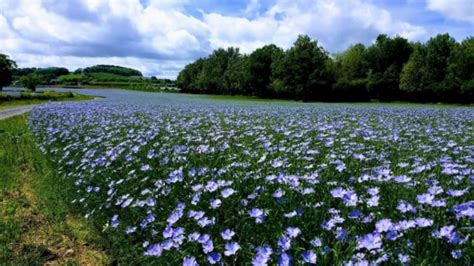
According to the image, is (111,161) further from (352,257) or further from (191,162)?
(352,257)

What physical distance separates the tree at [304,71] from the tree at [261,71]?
6.74 m

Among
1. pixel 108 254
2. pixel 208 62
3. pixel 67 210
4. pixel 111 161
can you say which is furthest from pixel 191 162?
pixel 208 62

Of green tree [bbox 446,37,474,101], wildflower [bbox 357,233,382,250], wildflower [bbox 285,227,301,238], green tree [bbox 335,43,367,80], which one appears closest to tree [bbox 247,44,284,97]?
green tree [bbox 335,43,367,80]

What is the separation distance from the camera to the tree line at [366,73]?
142 ft

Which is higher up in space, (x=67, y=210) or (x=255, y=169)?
(x=255, y=169)

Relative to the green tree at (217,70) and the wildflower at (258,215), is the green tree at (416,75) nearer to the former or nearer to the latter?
the green tree at (217,70)

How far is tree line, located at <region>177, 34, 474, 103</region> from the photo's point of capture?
4334 centimetres

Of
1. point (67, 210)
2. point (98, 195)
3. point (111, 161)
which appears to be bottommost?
point (67, 210)

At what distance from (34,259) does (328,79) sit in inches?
2011

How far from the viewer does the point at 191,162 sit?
4.71m

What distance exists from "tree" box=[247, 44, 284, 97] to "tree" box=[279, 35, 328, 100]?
6.74 meters

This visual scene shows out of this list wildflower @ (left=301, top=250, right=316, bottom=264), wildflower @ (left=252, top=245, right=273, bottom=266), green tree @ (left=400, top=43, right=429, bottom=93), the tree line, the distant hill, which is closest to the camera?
wildflower @ (left=301, top=250, right=316, bottom=264)

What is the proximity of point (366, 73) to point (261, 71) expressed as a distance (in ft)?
48.8

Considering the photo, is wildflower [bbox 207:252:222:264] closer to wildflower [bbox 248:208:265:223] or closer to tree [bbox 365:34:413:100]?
wildflower [bbox 248:208:265:223]
